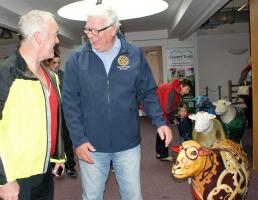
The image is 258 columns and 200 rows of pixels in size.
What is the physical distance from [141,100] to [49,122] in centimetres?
62

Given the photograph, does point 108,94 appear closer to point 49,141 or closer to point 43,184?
point 49,141

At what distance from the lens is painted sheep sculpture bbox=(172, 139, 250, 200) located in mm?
2086

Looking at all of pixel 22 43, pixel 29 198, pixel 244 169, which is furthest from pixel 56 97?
pixel 244 169

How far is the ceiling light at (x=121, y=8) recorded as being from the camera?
6.24 ft

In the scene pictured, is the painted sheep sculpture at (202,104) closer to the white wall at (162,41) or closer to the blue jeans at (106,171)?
the blue jeans at (106,171)

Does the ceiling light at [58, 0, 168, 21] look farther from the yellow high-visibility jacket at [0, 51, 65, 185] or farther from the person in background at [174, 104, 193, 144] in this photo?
the person in background at [174, 104, 193, 144]

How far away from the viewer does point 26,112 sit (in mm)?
1455

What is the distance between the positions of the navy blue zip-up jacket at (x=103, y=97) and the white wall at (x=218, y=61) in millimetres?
8978

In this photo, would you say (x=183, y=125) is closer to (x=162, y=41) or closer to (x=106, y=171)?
(x=106, y=171)

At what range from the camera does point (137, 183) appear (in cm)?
200

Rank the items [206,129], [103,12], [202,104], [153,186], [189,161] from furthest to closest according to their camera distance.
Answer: [202,104], [153,186], [206,129], [189,161], [103,12]

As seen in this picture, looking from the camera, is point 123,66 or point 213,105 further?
→ point 213,105

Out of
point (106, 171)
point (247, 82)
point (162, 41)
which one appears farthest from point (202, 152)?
point (162, 41)

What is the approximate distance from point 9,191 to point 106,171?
66cm
